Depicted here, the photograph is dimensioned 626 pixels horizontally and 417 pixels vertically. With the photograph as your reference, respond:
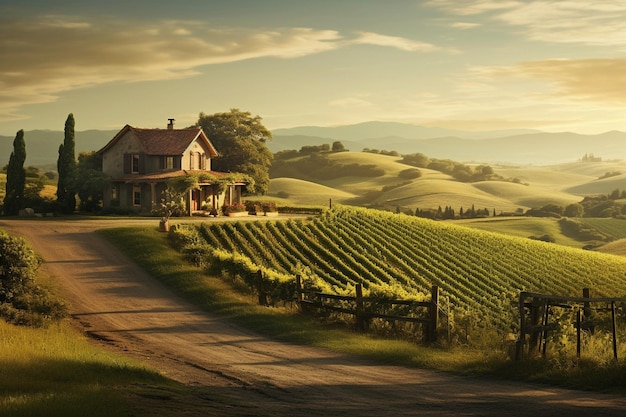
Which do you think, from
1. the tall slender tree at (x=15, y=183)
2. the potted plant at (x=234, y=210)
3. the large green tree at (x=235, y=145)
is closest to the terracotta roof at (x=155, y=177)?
the potted plant at (x=234, y=210)

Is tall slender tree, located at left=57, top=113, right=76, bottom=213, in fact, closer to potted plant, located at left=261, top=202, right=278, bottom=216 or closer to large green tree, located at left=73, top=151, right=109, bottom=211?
large green tree, located at left=73, top=151, right=109, bottom=211

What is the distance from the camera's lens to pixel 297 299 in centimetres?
3462

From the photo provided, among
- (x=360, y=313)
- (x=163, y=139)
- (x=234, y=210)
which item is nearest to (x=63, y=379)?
(x=360, y=313)

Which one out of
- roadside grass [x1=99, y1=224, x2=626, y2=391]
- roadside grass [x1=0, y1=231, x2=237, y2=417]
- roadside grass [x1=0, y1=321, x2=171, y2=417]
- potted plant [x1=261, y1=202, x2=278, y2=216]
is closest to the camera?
roadside grass [x1=0, y1=321, x2=171, y2=417]

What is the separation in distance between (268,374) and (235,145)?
72160 mm

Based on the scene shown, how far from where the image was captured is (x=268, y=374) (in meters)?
21.9

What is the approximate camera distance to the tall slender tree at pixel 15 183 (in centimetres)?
7312

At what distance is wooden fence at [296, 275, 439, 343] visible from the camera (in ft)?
87.1

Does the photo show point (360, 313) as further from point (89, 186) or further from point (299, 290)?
point (89, 186)

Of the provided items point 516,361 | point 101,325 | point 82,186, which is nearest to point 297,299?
point 101,325

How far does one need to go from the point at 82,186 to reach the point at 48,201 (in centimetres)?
389

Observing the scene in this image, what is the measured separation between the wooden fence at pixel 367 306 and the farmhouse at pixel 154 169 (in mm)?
39313

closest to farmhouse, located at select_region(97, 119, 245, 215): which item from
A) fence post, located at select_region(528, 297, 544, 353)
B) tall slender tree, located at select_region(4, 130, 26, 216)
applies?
tall slender tree, located at select_region(4, 130, 26, 216)

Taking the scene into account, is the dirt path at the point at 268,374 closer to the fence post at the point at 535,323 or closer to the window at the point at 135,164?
the fence post at the point at 535,323
